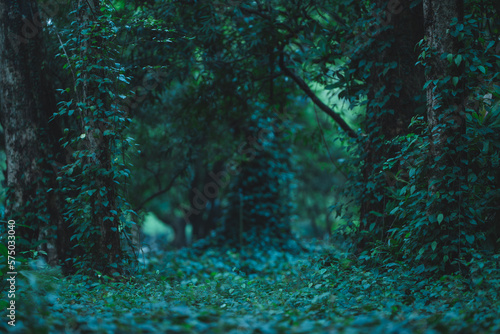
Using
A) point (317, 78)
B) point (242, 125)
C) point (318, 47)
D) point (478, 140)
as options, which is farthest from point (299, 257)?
point (478, 140)

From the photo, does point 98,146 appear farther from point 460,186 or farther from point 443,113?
point 460,186

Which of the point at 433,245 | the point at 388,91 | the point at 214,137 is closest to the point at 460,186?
the point at 433,245

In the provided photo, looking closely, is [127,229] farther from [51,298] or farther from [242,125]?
[242,125]

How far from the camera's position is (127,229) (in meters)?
6.64

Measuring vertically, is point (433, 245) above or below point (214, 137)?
below

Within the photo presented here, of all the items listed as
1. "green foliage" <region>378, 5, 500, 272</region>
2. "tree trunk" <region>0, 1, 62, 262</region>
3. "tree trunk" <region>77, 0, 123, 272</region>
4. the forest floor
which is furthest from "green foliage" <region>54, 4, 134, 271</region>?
"green foliage" <region>378, 5, 500, 272</region>

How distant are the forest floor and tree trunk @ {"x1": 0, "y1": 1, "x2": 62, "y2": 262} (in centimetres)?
159

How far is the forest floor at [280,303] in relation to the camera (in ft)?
12.1

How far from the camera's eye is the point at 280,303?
17.3ft

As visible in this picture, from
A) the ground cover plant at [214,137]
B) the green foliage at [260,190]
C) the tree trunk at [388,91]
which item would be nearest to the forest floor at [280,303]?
the ground cover plant at [214,137]

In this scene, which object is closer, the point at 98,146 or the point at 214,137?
the point at 98,146

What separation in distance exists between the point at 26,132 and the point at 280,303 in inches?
191

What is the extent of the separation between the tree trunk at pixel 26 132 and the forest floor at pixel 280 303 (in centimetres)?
159

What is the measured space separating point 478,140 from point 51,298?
5006 mm
